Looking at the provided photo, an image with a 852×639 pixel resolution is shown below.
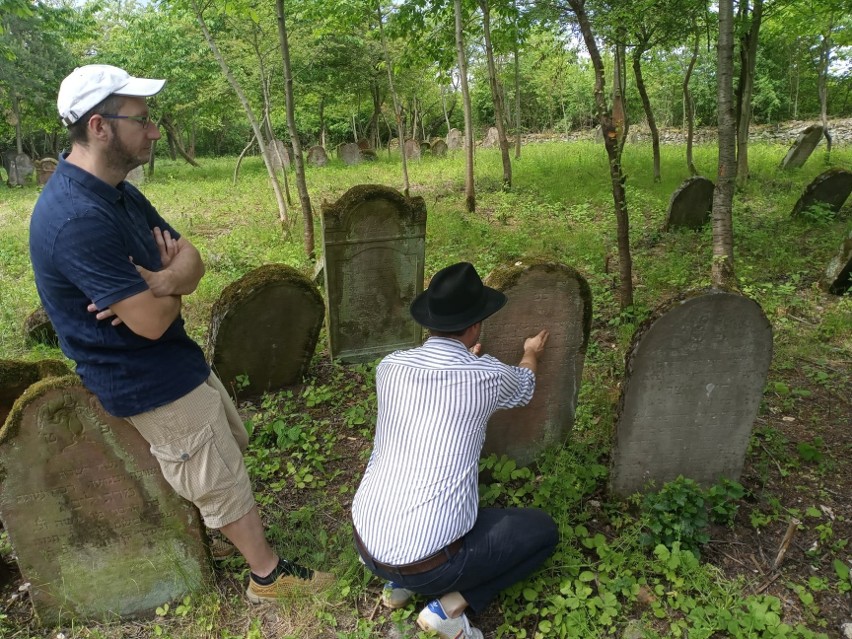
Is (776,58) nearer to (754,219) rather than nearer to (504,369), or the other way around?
(754,219)

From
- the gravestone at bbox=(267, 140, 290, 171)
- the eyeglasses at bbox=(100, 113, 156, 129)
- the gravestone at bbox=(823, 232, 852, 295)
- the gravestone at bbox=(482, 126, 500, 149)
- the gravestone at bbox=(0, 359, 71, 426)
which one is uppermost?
the gravestone at bbox=(482, 126, 500, 149)

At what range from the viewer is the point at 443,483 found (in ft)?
8.07

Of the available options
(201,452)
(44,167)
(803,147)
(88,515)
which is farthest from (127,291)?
(44,167)

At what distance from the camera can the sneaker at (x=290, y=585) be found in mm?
2828

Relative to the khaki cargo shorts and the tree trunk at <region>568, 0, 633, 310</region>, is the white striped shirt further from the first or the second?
the tree trunk at <region>568, 0, 633, 310</region>

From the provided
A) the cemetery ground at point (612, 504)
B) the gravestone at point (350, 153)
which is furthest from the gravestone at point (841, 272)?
the gravestone at point (350, 153)

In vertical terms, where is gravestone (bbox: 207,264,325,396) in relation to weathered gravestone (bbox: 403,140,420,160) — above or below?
below

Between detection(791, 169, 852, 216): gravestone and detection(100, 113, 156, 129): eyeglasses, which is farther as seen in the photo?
detection(791, 169, 852, 216): gravestone

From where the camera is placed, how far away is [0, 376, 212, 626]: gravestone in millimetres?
2449

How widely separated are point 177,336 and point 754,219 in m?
9.35

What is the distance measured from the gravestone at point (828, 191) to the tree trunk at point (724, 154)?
202 inches

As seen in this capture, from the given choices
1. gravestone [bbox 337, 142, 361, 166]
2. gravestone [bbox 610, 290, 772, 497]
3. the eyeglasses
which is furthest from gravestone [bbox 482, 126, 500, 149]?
the eyeglasses

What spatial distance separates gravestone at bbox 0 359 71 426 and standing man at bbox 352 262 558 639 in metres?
1.81

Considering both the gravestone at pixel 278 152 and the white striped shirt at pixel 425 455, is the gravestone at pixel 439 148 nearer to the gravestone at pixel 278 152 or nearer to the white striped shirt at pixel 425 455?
the gravestone at pixel 278 152
